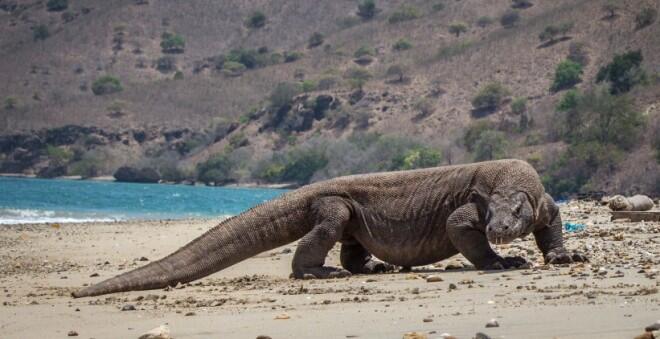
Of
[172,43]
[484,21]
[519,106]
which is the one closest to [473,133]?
[519,106]

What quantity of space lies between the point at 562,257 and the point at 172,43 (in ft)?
481

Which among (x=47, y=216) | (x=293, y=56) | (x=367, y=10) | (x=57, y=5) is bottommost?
(x=47, y=216)

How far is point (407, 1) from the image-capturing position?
518ft

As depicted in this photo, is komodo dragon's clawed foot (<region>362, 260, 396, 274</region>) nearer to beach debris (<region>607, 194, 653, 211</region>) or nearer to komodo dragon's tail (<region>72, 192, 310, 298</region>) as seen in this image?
komodo dragon's tail (<region>72, 192, 310, 298</region>)

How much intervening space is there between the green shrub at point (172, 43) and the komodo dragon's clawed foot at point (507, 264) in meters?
146

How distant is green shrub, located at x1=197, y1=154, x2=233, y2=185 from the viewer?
109 m

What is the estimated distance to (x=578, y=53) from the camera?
99438 millimetres

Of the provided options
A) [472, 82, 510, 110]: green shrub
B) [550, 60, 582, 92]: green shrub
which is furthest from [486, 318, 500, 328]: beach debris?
[472, 82, 510, 110]: green shrub

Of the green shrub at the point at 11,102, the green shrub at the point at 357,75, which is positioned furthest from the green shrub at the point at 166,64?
the green shrub at the point at 357,75

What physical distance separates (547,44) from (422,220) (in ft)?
308

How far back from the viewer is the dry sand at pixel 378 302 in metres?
8.16

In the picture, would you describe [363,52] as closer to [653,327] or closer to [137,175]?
[137,175]

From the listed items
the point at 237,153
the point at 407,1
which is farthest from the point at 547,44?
the point at 407,1

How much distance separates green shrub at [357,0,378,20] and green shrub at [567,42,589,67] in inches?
2304
